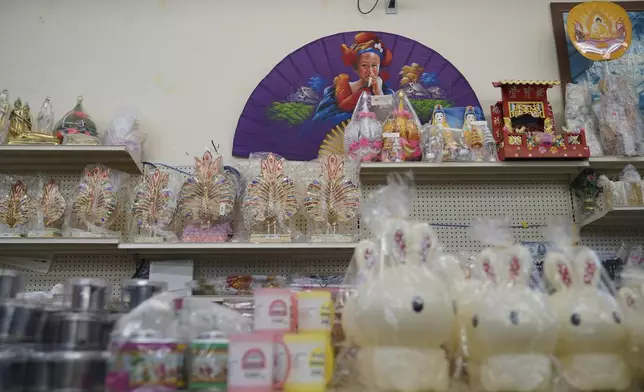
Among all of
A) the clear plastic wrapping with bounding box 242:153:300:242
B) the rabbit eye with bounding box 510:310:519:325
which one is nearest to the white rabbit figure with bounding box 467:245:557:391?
the rabbit eye with bounding box 510:310:519:325

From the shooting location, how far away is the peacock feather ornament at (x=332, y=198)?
2502 millimetres

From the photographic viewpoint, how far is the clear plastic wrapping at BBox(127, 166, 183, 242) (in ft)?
8.27

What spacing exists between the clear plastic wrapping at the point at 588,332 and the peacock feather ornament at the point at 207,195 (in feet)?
5.03

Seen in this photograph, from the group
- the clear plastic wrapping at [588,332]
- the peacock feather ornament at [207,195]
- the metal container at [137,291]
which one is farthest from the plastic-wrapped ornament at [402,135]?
the metal container at [137,291]

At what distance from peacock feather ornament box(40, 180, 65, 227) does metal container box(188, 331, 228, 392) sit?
1.64m

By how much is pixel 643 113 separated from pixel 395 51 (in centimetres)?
135

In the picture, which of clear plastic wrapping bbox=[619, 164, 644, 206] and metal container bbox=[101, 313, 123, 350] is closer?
metal container bbox=[101, 313, 123, 350]

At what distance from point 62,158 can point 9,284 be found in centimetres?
147

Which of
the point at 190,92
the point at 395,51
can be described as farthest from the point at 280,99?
the point at 395,51

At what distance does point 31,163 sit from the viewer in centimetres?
282

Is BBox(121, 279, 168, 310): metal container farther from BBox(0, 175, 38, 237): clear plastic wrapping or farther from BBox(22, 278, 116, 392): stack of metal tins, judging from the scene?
BBox(0, 175, 38, 237): clear plastic wrapping

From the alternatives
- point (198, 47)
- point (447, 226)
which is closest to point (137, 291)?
point (447, 226)

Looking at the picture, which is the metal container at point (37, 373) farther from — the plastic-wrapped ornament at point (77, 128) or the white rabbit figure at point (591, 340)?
the plastic-wrapped ornament at point (77, 128)

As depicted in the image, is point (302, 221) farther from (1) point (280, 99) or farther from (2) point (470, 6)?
(2) point (470, 6)
